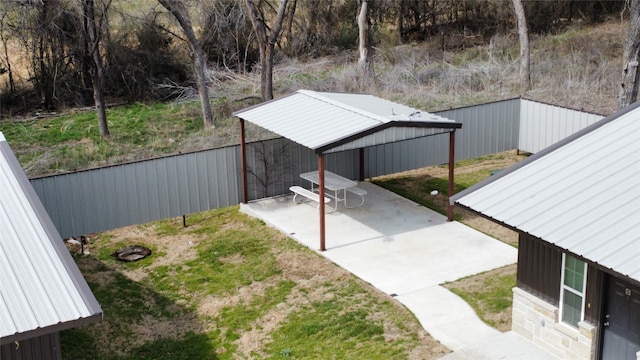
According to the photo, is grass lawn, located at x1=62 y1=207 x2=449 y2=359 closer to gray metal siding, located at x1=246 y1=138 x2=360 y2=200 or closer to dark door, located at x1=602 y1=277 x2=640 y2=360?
gray metal siding, located at x1=246 y1=138 x2=360 y2=200

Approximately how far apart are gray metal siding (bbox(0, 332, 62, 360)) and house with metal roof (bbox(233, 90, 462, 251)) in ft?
23.2

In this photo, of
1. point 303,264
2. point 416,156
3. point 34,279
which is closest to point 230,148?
point 303,264

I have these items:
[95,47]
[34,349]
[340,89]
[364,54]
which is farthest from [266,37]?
[34,349]

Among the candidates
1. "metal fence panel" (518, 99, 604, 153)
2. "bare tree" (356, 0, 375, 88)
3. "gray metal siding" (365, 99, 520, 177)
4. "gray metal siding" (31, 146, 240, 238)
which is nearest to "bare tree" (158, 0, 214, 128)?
"bare tree" (356, 0, 375, 88)

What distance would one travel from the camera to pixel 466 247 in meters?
15.4

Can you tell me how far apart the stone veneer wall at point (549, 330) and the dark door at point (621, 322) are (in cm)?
21

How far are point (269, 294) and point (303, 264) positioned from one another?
1.32m

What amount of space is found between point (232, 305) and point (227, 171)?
463 centimetres

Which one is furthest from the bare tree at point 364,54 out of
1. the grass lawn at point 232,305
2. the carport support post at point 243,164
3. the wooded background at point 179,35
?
the grass lawn at point 232,305

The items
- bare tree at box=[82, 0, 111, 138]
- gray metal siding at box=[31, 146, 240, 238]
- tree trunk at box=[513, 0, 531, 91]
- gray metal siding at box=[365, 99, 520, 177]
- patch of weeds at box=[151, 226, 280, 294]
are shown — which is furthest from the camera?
tree trunk at box=[513, 0, 531, 91]

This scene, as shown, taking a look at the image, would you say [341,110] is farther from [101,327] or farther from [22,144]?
[22,144]

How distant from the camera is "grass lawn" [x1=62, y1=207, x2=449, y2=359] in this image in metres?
11.9

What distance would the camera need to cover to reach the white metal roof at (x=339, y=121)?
15195mm

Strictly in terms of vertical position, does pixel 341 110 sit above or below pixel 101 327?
above
